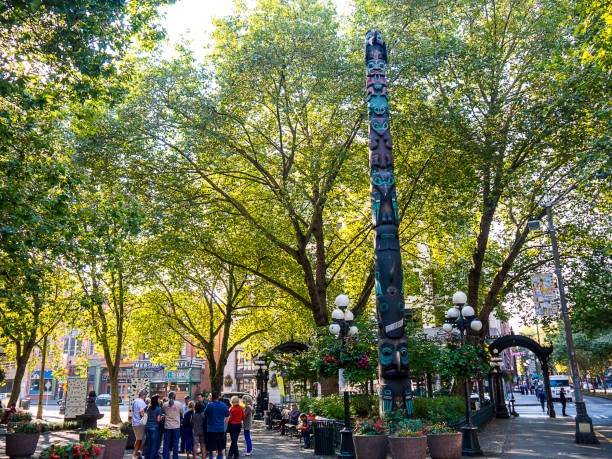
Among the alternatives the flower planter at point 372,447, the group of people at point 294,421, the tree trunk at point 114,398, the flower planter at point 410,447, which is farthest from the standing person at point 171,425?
the tree trunk at point 114,398

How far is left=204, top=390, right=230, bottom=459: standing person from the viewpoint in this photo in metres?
12.9

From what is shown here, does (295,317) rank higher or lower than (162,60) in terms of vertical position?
lower

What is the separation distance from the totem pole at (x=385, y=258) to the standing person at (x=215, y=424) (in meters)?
4.27

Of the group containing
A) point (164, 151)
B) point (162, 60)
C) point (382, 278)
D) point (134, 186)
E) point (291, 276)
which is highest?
point (162, 60)

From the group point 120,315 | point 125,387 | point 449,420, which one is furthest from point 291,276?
point 125,387

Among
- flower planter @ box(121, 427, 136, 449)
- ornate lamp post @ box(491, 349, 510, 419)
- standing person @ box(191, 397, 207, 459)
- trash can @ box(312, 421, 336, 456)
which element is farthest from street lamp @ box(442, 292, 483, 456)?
ornate lamp post @ box(491, 349, 510, 419)

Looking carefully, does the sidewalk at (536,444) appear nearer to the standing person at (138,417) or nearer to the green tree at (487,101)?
the green tree at (487,101)

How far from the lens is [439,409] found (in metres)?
18.6

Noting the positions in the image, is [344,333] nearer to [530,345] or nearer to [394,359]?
[394,359]

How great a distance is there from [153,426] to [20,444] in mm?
5209

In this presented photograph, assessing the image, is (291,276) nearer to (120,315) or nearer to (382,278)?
(120,315)

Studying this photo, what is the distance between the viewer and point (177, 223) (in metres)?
19.2

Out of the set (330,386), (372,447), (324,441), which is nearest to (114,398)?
(330,386)

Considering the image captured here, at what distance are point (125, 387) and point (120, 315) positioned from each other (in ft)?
147
